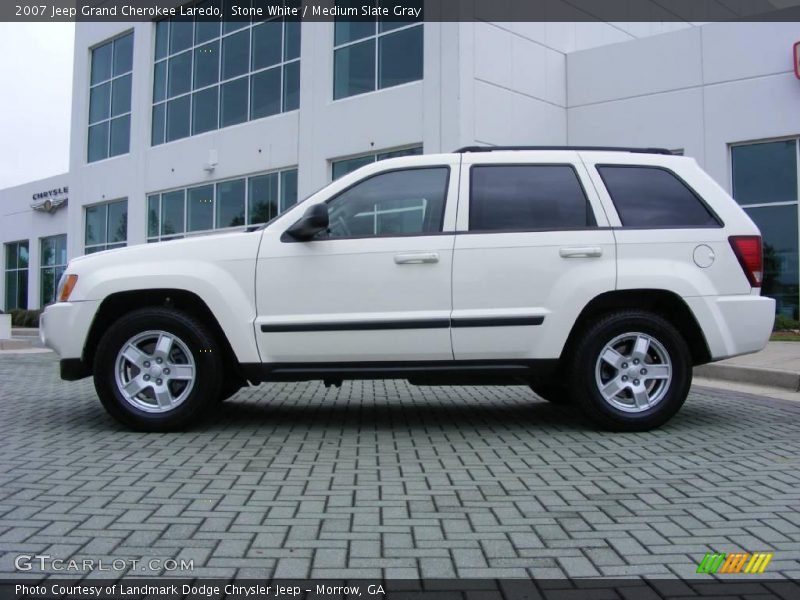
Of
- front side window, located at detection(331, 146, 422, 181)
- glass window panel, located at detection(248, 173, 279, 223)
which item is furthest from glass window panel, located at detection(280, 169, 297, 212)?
front side window, located at detection(331, 146, 422, 181)

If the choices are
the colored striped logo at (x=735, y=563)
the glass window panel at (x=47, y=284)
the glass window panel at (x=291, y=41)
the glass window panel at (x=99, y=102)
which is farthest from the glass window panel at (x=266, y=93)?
the colored striped logo at (x=735, y=563)

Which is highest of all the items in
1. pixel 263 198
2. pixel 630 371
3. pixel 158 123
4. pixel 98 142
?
pixel 98 142

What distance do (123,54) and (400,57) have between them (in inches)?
580

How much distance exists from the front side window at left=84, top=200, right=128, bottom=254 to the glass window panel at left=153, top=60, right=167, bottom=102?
4.08 meters

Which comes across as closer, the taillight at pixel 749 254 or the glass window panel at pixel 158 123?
the taillight at pixel 749 254

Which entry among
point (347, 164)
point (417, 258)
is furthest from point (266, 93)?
point (417, 258)

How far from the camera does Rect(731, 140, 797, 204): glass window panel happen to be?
15.3m

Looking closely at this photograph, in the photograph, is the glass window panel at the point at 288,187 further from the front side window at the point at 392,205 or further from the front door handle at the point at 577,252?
the front door handle at the point at 577,252

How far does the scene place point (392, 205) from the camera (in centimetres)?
545

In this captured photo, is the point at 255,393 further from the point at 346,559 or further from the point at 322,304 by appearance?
the point at 346,559

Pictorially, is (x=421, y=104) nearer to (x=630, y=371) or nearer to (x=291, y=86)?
(x=291, y=86)

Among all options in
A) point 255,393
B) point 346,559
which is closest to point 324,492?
point 346,559

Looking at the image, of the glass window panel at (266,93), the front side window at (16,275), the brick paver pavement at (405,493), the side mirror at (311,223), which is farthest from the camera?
the front side window at (16,275)

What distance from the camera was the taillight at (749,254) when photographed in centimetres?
522
